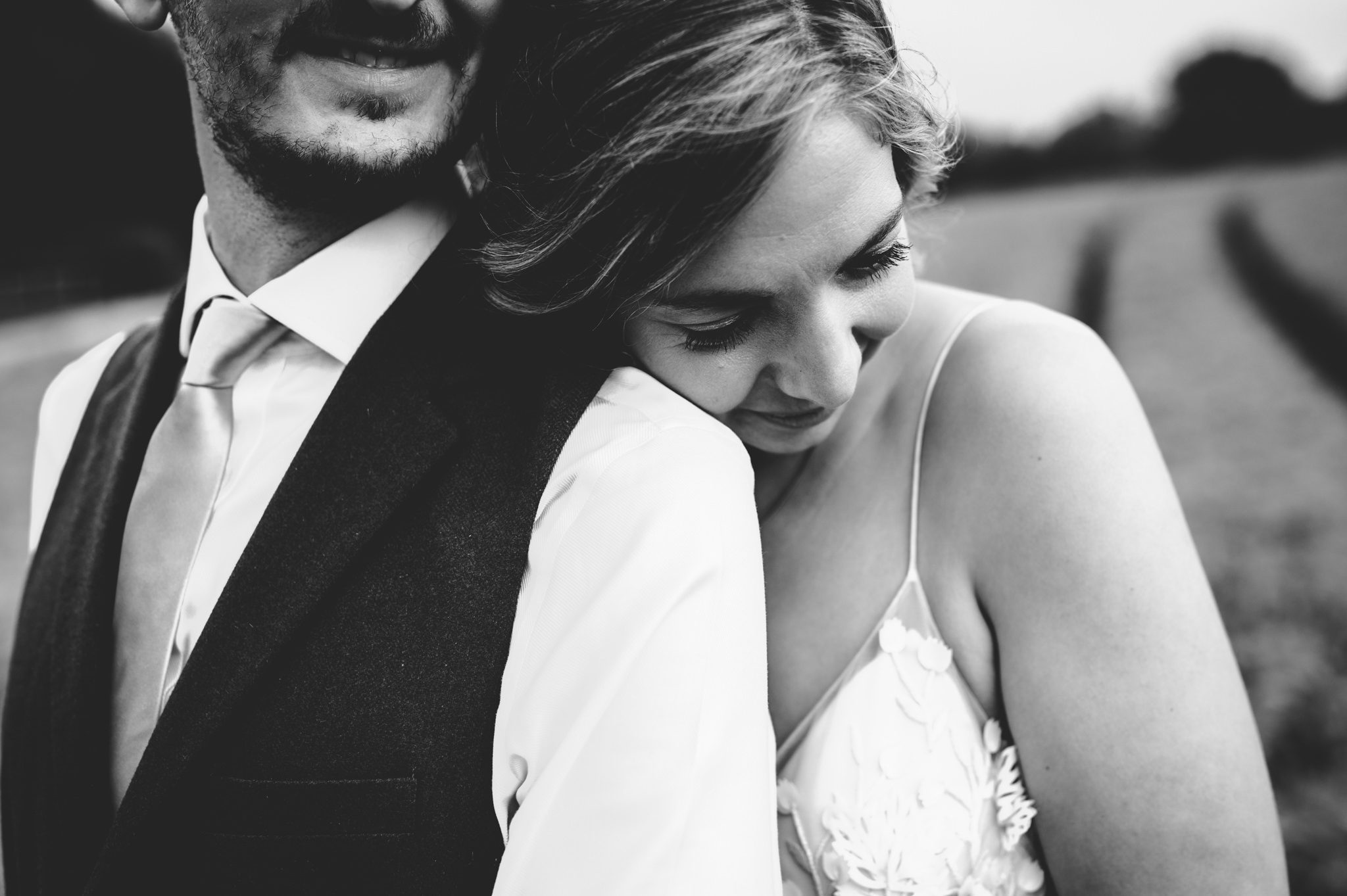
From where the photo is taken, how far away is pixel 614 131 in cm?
150

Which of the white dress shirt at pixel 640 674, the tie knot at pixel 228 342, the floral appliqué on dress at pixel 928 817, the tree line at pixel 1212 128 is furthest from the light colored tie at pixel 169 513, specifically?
the tree line at pixel 1212 128

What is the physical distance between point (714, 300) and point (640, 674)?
620 mm

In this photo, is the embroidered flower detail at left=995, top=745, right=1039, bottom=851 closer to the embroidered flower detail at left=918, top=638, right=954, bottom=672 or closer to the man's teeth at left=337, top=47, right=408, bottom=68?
the embroidered flower detail at left=918, top=638, right=954, bottom=672

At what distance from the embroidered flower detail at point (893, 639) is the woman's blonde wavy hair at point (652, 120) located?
727 mm

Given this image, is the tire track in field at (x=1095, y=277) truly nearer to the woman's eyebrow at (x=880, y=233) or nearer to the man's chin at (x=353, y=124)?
the woman's eyebrow at (x=880, y=233)

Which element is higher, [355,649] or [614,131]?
[614,131]

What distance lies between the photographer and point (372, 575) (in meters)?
1.44

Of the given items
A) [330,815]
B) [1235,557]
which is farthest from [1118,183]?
[330,815]

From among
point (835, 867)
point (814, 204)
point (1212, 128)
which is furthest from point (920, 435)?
point (1212, 128)

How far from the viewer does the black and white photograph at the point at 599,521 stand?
1.35 metres

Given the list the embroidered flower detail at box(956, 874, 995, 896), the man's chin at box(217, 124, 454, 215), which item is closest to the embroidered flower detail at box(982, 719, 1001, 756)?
the embroidered flower detail at box(956, 874, 995, 896)

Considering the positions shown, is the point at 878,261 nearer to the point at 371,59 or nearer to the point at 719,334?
the point at 719,334

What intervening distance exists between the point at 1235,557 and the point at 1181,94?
8.37 meters

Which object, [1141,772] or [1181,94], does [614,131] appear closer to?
[1141,772]
